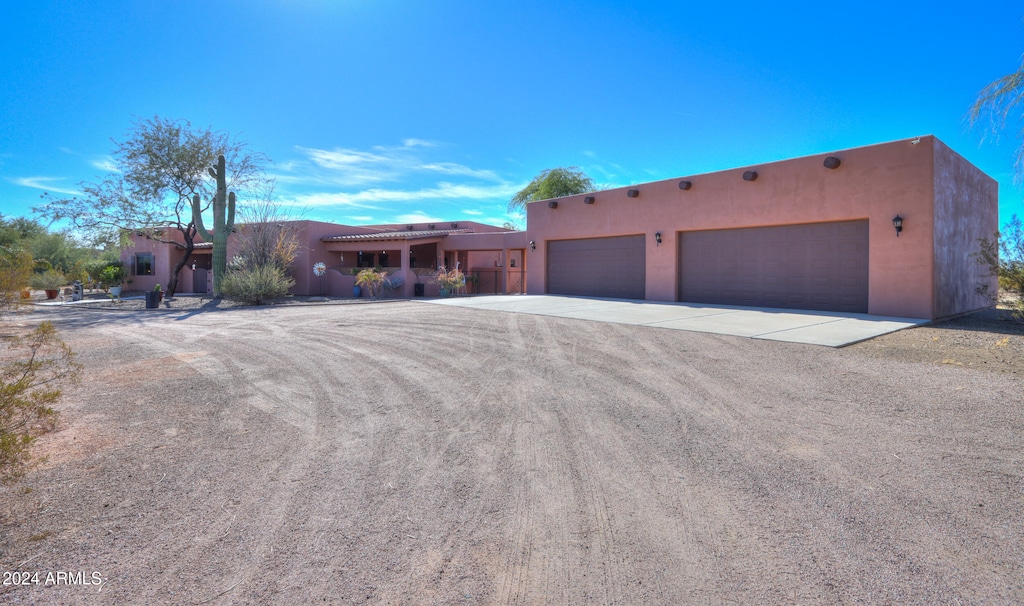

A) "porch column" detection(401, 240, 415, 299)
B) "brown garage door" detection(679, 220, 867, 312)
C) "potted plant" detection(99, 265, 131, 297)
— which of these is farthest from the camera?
"potted plant" detection(99, 265, 131, 297)

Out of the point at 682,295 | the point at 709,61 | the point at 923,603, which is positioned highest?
the point at 709,61

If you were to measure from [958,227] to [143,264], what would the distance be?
38.3 meters

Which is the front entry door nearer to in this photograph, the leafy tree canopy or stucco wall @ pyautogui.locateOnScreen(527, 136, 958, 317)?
stucco wall @ pyautogui.locateOnScreen(527, 136, 958, 317)

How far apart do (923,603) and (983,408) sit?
374 centimetres

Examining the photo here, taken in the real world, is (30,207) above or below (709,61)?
below

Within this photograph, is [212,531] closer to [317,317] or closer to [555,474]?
[555,474]

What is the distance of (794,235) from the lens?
43.9 feet

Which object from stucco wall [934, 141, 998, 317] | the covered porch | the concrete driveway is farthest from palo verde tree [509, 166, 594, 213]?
stucco wall [934, 141, 998, 317]

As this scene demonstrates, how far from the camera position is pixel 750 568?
2.12m

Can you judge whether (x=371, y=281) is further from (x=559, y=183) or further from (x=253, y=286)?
(x=559, y=183)

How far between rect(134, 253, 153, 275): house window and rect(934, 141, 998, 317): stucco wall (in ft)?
120

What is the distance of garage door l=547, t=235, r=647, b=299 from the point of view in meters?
17.3

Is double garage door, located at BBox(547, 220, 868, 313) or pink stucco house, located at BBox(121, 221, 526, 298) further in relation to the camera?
pink stucco house, located at BBox(121, 221, 526, 298)

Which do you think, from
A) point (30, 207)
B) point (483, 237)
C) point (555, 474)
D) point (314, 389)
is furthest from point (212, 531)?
point (30, 207)
